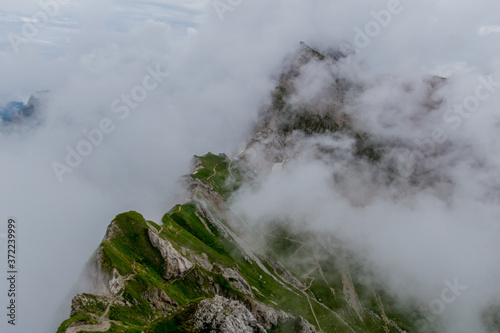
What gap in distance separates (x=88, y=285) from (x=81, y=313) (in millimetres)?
31827

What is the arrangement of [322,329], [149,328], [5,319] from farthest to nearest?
1. [322,329]
2. [5,319]
3. [149,328]

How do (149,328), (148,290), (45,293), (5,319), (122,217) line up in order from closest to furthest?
(149,328) < (148,290) < (5,319) < (122,217) < (45,293)

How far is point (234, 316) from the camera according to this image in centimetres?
9119

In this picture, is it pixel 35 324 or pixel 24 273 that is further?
pixel 24 273

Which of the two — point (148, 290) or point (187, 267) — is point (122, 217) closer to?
point (187, 267)

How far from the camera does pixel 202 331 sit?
258 ft

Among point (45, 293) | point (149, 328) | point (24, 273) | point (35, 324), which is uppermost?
point (24, 273)

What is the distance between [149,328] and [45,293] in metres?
116

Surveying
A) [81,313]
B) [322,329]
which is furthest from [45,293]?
[322,329]

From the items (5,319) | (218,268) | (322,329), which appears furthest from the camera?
(322,329)

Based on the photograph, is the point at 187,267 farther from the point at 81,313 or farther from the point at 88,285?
the point at 81,313

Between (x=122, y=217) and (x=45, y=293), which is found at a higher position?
(x=122, y=217)

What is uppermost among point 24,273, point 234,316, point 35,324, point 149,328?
point 24,273

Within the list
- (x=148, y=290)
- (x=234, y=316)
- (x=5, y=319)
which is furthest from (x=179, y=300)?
(x=5, y=319)
